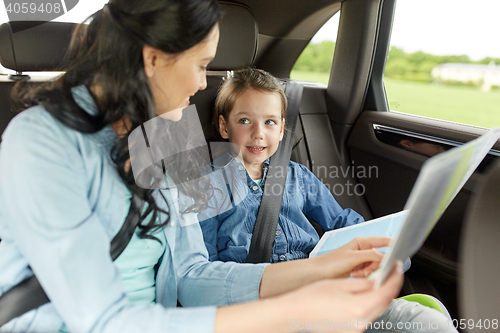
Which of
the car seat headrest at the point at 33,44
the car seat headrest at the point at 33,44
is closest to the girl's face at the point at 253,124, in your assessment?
the car seat headrest at the point at 33,44

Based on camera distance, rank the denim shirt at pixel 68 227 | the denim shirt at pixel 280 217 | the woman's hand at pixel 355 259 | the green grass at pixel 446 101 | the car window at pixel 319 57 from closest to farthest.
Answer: the denim shirt at pixel 68 227 < the woman's hand at pixel 355 259 < the denim shirt at pixel 280 217 < the green grass at pixel 446 101 < the car window at pixel 319 57

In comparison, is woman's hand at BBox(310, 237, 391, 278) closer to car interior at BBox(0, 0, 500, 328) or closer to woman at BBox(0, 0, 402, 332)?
woman at BBox(0, 0, 402, 332)

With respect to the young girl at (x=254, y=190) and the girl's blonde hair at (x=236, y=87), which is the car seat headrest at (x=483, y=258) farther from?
the girl's blonde hair at (x=236, y=87)

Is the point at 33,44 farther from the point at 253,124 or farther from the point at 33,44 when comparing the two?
the point at 253,124

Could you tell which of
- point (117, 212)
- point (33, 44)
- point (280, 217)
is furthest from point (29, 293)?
point (280, 217)

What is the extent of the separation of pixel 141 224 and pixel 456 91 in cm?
171

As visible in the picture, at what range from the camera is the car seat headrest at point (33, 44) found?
121 centimetres

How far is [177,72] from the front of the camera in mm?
728

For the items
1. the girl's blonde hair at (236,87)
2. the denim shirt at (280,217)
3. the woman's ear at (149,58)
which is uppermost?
the woman's ear at (149,58)

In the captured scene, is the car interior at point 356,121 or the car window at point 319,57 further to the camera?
the car window at point 319,57

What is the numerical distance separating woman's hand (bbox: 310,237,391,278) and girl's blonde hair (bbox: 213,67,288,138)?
2.63 feet

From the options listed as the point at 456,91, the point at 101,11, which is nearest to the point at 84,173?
the point at 101,11

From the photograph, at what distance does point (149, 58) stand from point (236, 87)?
0.83 metres

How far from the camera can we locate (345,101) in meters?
2.07
